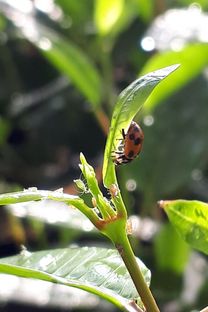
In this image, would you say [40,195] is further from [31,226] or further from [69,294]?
[31,226]

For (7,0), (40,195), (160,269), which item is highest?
(7,0)

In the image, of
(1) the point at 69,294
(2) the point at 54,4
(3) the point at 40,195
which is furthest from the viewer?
(2) the point at 54,4

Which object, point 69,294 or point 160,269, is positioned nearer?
point 69,294

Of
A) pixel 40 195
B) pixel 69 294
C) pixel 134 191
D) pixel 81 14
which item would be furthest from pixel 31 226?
pixel 40 195

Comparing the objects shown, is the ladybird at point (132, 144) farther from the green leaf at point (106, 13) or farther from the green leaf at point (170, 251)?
the green leaf at point (106, 13)

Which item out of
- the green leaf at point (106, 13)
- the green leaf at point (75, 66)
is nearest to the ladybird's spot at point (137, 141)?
the green leaf at point (75, 66)

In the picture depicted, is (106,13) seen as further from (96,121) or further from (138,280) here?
(138,280)

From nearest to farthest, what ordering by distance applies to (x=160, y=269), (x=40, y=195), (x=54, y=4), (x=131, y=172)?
(x=40, y=195) → (x=160, y=269) → (x=131, y=172) → (x=54, y=4)

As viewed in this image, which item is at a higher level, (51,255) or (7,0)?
(7,0)
